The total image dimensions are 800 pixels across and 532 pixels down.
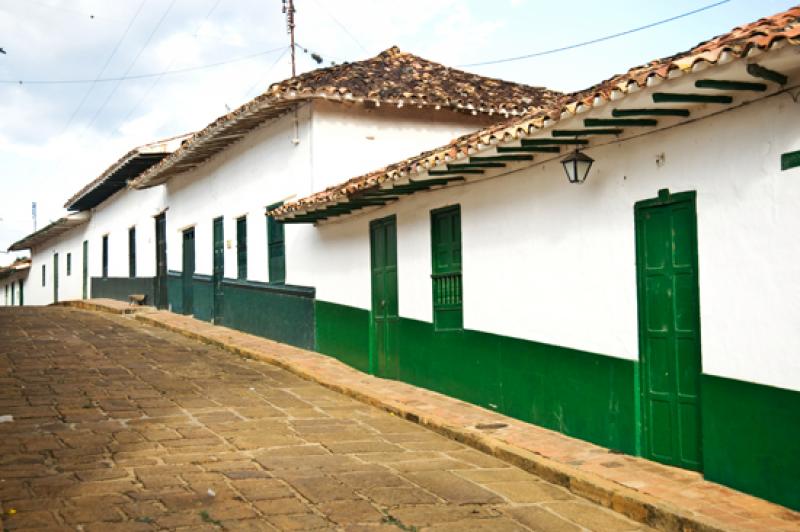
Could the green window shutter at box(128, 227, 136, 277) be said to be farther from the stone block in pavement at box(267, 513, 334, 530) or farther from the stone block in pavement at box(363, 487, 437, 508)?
the stone block in pavement at box(267, 513, 334, 530)

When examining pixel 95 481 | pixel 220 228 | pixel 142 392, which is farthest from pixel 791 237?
pixel 220 228

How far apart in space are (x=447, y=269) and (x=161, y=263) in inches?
580

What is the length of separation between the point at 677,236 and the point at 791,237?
1153 mm

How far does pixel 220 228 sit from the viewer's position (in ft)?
59.9

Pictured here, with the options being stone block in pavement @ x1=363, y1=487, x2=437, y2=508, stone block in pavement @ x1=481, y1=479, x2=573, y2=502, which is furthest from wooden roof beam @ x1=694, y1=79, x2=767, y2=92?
stone block in pavement @ x1=363, y1=487, x2=437, y2=508

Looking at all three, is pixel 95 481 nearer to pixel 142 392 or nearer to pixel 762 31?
pixel 142 392

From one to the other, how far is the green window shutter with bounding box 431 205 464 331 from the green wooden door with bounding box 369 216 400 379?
1.06 meters

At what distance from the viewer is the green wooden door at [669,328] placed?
6.24 m

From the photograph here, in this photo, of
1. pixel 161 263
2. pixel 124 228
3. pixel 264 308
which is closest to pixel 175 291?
pixel 161 263

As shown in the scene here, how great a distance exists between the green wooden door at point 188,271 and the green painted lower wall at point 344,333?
25.8ft

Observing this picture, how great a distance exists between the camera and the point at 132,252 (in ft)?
83.8

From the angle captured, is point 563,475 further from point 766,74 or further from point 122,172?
point 122,172

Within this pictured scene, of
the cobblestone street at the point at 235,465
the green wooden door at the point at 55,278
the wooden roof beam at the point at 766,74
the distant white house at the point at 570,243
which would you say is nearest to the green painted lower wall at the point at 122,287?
the green wooden door at the point at 55,278

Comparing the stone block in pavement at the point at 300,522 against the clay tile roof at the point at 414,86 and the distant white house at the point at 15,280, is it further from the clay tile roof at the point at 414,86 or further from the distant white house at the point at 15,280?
the distant white house at the point at 15,280
